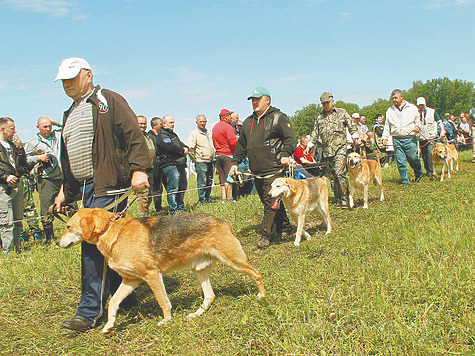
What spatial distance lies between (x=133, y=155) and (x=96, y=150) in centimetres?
36

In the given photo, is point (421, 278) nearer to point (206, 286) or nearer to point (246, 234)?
point (206, 286)

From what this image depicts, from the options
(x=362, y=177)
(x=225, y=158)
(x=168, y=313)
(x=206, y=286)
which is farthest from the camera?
(x=225, y=158)

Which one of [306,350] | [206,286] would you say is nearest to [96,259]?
[206,286]

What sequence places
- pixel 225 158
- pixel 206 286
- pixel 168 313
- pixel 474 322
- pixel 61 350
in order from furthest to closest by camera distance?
1. pixel 225 158
2. pixel 206 286
3. pixel 168 313
4. pixel 61 350
5. pixel 474 322

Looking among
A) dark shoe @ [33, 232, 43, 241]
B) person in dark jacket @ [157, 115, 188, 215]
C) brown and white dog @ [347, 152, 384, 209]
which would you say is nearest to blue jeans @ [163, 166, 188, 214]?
person in dark jacket @ [157, 115, 188, 215]

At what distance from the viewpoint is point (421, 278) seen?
334 centimetres

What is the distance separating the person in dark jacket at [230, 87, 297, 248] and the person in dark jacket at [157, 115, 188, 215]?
3.60m

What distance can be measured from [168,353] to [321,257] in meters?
2.46

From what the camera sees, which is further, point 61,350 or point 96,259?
point 96,259

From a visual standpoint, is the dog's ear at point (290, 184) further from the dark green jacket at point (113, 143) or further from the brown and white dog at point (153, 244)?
the dark green jacket at point (113, 143)

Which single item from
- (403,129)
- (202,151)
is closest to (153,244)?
(202,151)

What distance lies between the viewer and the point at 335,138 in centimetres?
797

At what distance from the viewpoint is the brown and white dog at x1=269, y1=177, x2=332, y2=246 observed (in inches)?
226

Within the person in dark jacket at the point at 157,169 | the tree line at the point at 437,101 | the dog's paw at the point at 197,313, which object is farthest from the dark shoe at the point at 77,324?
the tree line at the point at 437,101
